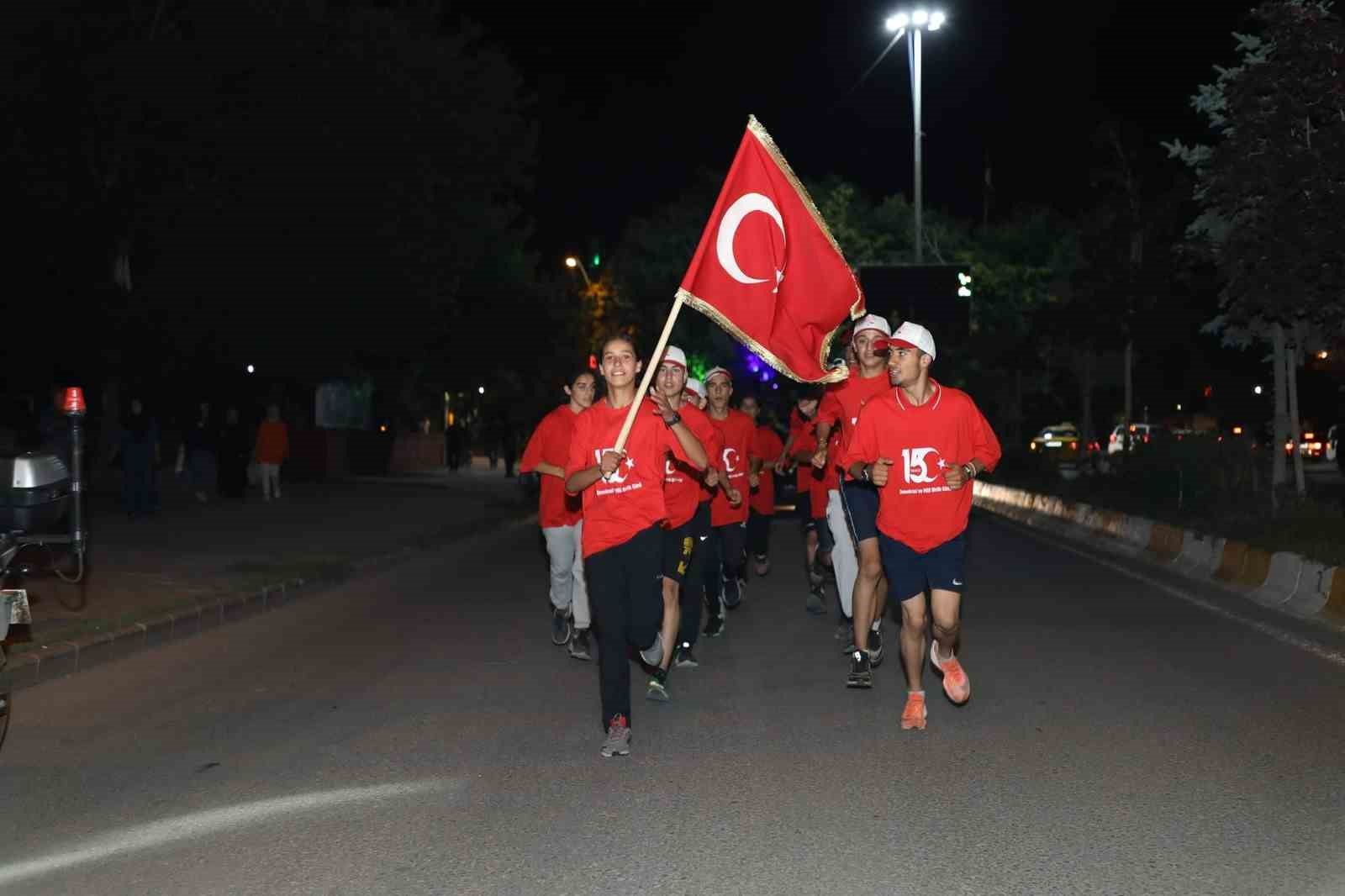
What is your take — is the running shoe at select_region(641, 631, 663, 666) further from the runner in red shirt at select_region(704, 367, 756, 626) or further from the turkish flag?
the runner in red shirt at select_region(704, 367, 756, 626)

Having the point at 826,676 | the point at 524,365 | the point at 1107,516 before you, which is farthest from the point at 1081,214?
the point at 826,676

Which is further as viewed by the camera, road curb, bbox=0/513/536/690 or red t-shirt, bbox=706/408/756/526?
red t-shirt, bbox=706/408/756/526

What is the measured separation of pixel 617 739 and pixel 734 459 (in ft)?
15.6

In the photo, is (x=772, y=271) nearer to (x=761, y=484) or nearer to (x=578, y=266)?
(x=761, y=484)

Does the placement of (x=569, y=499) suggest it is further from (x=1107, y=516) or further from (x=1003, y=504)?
(x=1003, y=504)

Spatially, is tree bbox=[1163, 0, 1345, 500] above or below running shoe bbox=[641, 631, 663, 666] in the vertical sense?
above

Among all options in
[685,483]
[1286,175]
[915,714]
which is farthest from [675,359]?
[1286,175]

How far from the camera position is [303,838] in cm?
609

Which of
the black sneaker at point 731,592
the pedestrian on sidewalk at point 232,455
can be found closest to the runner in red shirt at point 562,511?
the black sneaker at point 731,592

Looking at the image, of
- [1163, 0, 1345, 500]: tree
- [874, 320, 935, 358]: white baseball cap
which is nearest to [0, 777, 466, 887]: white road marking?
[874, 320, 935, 358]: white baseball cap

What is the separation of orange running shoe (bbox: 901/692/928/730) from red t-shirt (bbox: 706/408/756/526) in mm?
3823

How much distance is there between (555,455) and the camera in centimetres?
1076

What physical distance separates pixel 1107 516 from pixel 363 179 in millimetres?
14630

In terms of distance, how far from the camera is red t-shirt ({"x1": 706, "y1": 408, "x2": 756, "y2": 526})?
12000 mm
